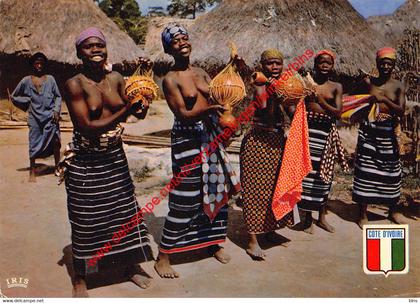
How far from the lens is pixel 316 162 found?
402 cm

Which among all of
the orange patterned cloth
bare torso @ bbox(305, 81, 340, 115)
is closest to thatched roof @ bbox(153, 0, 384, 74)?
bare torso @ bbox(305, 81, 340, 115)

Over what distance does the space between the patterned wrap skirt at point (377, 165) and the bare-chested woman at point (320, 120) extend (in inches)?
18.1

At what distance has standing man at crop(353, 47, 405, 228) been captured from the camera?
13.3 feet

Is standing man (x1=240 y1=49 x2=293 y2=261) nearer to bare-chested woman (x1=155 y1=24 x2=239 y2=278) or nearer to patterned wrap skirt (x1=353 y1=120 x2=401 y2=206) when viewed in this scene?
bare-chested woman (x1=155 y1=24 x2=239 y2=278)

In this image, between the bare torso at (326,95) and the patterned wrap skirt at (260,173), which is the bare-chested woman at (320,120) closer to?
the bare torso at (326,95)

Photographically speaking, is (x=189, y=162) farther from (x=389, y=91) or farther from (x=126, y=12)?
(x=126, y=12)

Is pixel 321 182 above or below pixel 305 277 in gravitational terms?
above

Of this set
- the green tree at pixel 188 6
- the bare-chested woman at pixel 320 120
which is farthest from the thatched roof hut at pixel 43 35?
the green tree at pixel 188 6

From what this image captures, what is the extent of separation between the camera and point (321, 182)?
405 centimetres

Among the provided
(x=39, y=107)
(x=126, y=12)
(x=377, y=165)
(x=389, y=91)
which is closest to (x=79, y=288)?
(x=377, y=165)

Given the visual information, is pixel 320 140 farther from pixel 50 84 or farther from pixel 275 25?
pixel 275 25

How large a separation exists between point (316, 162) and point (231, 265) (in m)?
1.26
